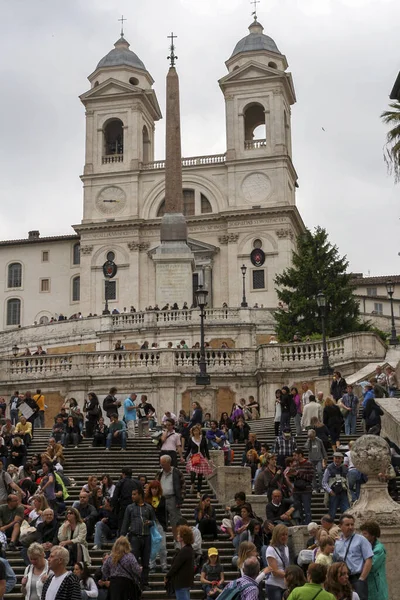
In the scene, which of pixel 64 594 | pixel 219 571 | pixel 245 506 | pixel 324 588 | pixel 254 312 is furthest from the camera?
pixel 254 312

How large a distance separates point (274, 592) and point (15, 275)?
242 feet

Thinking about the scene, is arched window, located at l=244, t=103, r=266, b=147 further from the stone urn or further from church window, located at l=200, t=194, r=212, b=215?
the stone urn

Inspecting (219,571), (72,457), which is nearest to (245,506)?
(219,571)

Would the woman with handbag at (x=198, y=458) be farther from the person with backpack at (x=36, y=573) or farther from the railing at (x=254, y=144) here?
the railing at (x=254, y=144)

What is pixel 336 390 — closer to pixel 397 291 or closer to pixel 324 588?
pixel 324 588

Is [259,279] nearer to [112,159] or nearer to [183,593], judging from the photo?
[112,159]

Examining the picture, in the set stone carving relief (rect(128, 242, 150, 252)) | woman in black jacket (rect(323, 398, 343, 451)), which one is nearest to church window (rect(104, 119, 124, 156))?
stone carving relief (rect(128, 242, 150, 252))

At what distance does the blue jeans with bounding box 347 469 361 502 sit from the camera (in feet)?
56.0

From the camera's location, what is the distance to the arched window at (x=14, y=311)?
8406 centimetres

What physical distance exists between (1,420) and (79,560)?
1431 cm

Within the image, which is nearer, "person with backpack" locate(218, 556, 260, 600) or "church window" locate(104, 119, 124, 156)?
"person with backpack" locate(218, 556, 260, 600)

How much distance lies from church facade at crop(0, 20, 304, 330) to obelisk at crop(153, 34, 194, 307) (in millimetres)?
7514

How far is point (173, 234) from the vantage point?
215 ft

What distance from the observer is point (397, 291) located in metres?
86.3
